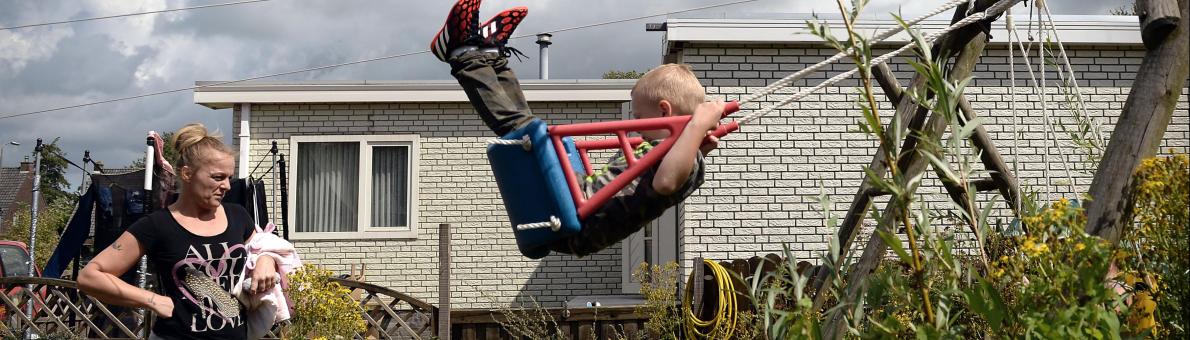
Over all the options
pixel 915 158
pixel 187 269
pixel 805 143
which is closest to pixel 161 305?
pixel 187 269

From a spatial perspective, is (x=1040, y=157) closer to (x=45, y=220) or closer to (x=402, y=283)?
(x=402, y=283)

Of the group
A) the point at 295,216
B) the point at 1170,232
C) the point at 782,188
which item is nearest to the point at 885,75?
the point at 1170,232

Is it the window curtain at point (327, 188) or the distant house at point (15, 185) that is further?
the distant house at point (15, 185)

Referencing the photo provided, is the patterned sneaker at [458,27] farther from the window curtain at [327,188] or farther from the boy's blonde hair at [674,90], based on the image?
the window curtain at [327,188]

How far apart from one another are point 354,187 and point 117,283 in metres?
8.94

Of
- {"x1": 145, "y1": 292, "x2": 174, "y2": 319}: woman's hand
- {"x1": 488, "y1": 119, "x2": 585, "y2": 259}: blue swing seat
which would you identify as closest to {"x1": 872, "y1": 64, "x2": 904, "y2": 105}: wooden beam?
{"x1": 488, "y1": 119, "x2": 585, "y2": 259}: blue swing seat

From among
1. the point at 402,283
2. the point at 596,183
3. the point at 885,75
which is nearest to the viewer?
the point at 596,183

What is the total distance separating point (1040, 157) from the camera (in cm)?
920

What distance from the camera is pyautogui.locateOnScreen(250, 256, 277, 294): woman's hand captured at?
341 centimetres

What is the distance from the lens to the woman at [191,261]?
10.9 feet

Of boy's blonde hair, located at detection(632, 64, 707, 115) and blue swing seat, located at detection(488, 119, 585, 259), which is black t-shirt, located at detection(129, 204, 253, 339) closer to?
blue swing seat, located at detection(488, 119, 585, 259)

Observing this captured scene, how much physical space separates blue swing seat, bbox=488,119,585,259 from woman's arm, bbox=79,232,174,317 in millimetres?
1251

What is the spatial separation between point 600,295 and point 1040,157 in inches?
208

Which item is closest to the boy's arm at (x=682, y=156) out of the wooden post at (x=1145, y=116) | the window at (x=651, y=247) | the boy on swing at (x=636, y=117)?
the boy on swing at (x=636, y=117)
